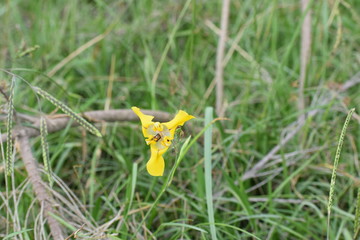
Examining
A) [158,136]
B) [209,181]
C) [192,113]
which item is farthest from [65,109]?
[192,113]

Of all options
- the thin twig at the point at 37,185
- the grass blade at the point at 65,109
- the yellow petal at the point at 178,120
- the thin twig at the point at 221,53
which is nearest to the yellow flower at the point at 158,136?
the yellow petal at the point at 178,120

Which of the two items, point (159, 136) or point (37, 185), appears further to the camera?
point (37, 185)

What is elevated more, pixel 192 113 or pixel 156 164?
pixel 156 164

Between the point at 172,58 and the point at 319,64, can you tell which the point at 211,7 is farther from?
the point at 319,64

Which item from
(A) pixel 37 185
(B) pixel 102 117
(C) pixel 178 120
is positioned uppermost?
(C) pixel 178 120

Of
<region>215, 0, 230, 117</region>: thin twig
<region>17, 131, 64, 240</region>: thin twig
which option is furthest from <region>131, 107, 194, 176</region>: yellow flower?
<region>215, 0, 230, 117</region>: thin twig

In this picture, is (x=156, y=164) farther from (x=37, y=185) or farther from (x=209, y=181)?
(x=37, y=185)

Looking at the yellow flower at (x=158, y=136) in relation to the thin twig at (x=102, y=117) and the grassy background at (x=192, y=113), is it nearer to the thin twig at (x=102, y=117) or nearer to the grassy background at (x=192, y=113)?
the grassy background at (x=192, y=113)
